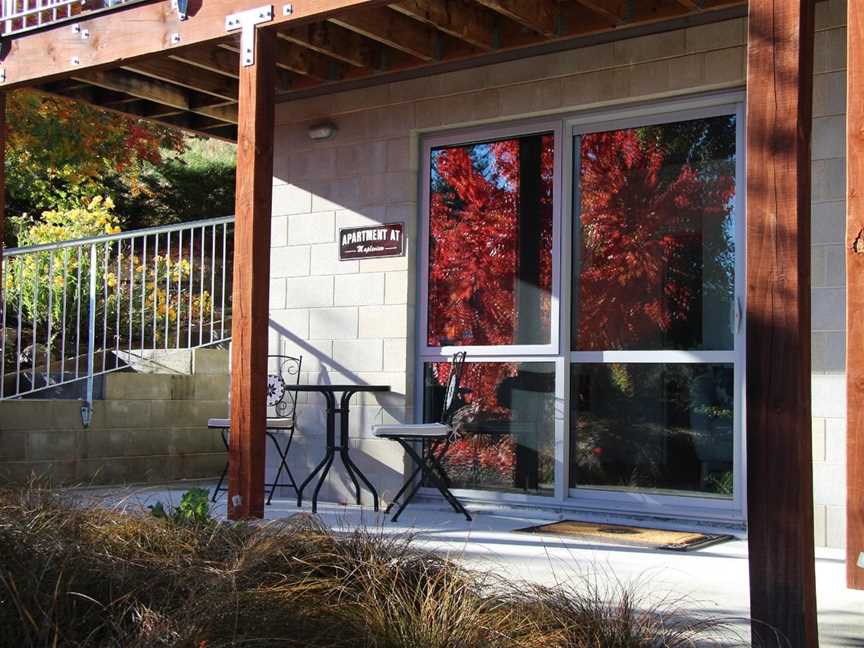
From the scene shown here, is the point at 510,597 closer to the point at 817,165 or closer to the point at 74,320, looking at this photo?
the point at 817,165

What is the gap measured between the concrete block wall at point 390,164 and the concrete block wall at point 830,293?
0.03 ft

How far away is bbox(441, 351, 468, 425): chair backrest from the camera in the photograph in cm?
599

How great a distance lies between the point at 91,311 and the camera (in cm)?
759

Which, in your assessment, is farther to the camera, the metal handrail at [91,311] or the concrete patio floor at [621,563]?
the metal handrail at [91,311]

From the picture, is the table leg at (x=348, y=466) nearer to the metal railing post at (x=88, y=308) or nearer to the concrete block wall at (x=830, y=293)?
the metal railing post at (x=88, y=308)

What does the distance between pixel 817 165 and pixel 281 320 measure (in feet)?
11.7

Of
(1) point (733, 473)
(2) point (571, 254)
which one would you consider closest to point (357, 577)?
(1) point (733, 473)

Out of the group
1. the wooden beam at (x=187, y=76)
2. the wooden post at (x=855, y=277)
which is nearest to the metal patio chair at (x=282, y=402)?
the wooden beam at (x=187, y=76)

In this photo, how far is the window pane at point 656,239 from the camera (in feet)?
18.5

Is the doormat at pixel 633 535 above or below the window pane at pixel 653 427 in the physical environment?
below

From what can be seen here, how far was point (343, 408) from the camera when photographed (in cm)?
634

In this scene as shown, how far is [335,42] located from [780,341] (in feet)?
13.1

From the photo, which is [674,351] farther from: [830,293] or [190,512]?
[190,512]

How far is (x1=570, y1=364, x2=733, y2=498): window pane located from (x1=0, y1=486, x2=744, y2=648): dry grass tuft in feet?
7.03
